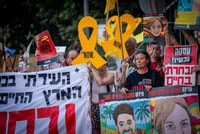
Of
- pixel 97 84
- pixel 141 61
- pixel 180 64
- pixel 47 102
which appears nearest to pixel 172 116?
pixel 180 64

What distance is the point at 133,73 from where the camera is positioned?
18.0 ft

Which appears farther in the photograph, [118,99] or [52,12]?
[52,12]

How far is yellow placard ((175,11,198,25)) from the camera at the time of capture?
532cm

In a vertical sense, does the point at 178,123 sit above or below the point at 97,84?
below

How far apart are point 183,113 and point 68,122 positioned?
1.83m

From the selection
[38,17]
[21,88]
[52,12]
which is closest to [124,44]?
[21,88]

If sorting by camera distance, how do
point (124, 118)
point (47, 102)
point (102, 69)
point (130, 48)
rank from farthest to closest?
1. point (130, 48)
2. point (102, 69)
3. point (47, 102)
4. point (124, 118)

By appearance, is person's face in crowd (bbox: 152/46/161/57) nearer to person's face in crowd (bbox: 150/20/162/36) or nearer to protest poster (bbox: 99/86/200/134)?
person's face in crowd (bbox: 150/20/162/36)

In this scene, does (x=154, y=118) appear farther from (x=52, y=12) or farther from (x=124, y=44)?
(x=52, y=12)

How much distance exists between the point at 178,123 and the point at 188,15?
1693 mm

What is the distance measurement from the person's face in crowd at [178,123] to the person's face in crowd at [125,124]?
502 millimetres

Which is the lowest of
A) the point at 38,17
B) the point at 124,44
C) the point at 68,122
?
the point at 68,122

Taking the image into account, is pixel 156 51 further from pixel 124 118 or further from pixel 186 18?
pixel 124 118

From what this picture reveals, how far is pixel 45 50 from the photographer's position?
609 centimetres
